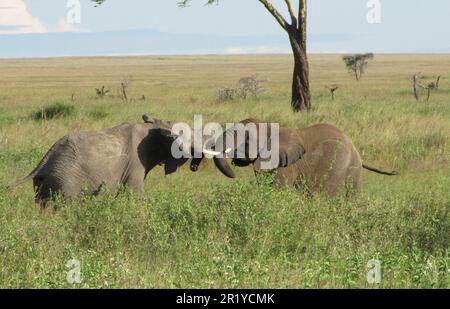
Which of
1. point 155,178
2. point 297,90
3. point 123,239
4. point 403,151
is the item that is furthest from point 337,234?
point 297,90

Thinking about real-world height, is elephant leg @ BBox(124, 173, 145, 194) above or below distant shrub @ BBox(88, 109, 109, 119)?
above

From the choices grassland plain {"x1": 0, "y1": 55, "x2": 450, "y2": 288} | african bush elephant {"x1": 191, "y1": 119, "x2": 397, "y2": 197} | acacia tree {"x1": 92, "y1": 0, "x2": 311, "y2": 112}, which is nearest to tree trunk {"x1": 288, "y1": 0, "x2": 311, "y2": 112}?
acacia tree {"x1": 92, "y1": 0, "x2": 311, "y2": 112}

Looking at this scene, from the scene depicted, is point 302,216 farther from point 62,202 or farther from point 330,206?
point 62,202

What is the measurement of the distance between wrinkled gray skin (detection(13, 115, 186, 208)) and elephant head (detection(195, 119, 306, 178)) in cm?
57

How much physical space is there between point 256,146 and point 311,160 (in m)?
0.80

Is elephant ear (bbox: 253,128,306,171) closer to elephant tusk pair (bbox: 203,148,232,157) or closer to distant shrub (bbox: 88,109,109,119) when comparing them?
elephant tusk pair (bbox: 203,148,232,157)

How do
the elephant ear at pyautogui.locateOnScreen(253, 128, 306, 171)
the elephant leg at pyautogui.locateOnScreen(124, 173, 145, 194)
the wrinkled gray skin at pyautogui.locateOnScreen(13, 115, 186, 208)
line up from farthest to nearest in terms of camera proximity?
the elephant ear at pyautogui.locateOnScreen(253, 128, 306, 171), the elephant leg at pyautogui.locateOnScreen(124, 173, 145, 194), the wrinkled gray skin at pyautogui.locateOnScreen(13, 115, 186, 208)

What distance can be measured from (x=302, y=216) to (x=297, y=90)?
15.1m

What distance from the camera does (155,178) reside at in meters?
12.9

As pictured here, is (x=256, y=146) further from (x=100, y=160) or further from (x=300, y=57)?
(x=300, y=57)

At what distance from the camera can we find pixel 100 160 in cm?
945

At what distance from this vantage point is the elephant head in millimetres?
9633

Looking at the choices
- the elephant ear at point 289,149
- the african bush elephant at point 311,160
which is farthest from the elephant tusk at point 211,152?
the elephant ear at point 289,149

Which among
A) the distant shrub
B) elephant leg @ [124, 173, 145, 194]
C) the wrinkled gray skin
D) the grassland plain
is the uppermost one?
the wrinkled gray skin
